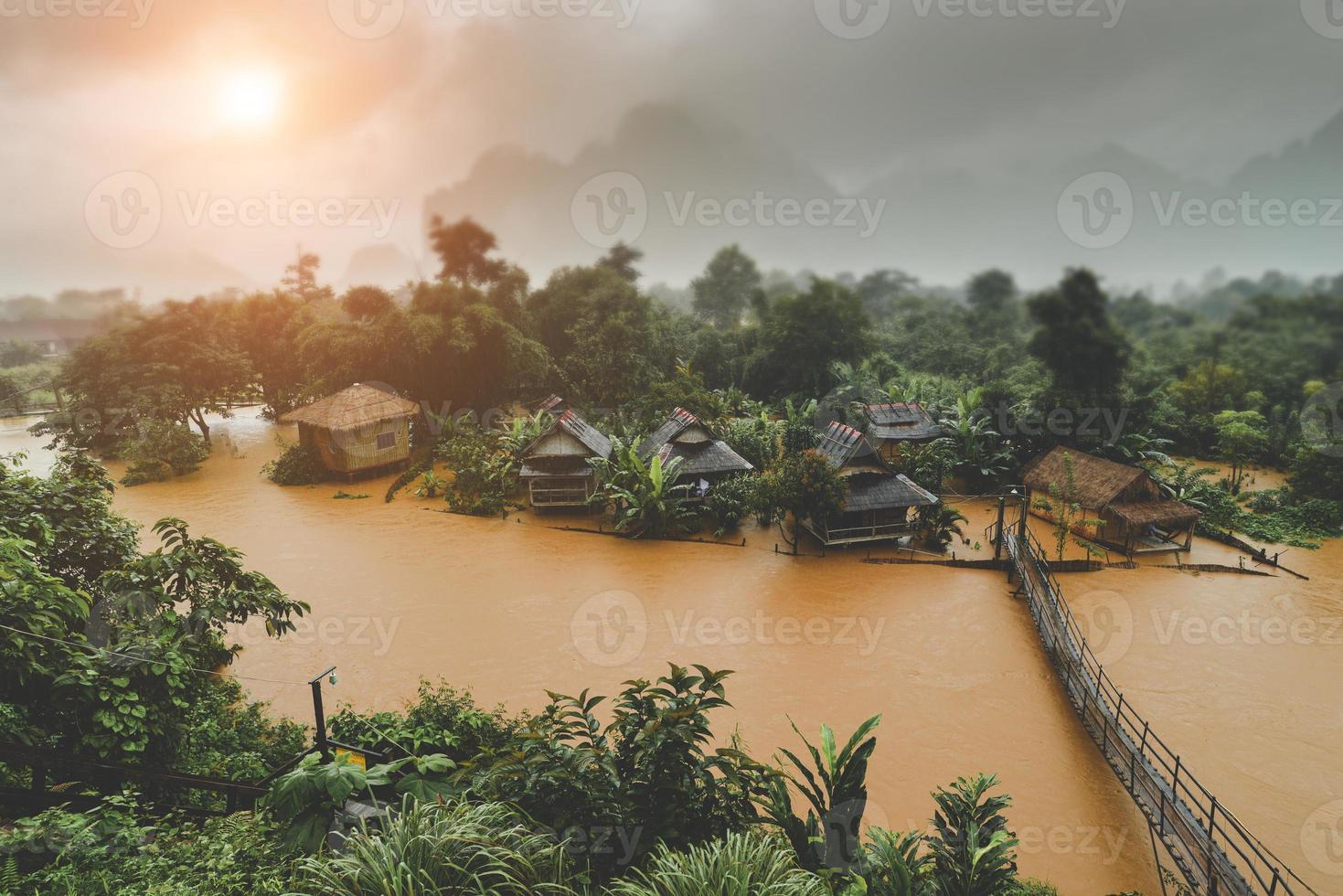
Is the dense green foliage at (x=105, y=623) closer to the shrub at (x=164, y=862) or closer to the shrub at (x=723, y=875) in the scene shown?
the shrub at (x=164, y=862)

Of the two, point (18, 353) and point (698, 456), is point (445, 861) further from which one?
point (18, 353)

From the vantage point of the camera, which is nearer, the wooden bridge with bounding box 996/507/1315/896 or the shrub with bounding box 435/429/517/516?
the wooden bridge with bounding box 996/507/1315/896

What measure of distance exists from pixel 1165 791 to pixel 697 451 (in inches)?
335

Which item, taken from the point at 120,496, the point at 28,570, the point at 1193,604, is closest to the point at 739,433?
the point at 1193,604

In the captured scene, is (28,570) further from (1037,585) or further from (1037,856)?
(1037,585)

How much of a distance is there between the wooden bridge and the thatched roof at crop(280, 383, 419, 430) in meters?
13.8

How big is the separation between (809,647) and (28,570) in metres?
7.28

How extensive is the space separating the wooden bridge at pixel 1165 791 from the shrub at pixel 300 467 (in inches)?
591

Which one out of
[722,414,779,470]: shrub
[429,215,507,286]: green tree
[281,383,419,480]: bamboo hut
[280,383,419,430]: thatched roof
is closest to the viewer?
[722,414,779,470]: shrub

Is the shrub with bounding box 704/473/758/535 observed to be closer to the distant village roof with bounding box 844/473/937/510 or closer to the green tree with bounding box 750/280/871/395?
the distant village roof with bounding box 844/473/937/510

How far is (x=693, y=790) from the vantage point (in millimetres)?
3938

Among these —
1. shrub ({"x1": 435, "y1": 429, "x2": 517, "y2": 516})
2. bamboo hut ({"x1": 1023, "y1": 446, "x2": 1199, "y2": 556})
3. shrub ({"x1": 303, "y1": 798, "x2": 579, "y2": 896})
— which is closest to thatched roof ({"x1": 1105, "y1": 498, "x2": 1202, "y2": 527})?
bamboo hut ({"x1": 1023, "y1": 446, "x2": 1199, "y2": 556})

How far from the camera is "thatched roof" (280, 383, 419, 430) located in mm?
14562

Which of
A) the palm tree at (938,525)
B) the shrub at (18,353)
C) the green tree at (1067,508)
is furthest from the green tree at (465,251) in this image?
the green tree at (1067,508)
